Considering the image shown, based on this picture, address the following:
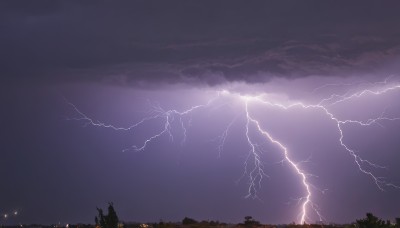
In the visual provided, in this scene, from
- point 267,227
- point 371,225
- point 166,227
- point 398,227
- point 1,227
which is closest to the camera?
point 371,225

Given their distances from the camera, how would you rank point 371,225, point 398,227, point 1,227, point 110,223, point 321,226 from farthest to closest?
point 1,227 → point 321,226 → point 398,227 → point 110,223 → point 371,225

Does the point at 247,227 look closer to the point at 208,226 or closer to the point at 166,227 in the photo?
the point at 208,226

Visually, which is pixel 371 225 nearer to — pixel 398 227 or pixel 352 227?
pixel 352 227

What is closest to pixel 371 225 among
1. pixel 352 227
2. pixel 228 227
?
pixel 352 227

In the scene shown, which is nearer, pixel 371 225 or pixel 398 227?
pixel 371 225

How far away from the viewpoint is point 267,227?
131ft

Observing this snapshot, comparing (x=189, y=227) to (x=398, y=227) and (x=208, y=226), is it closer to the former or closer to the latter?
(x=208, y=226)

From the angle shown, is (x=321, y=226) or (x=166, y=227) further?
(x=321, y=226)

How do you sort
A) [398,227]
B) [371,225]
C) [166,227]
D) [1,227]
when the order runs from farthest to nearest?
[1,227] → [166,227] → [398,227] → [371,225]

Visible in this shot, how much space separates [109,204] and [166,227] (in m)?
6.09

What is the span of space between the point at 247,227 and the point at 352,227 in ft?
28.6

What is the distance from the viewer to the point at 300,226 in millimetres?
41750

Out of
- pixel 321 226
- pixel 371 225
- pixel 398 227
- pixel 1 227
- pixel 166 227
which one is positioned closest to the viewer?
pixel 371 225

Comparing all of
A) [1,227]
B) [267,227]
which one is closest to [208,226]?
[267,227]
